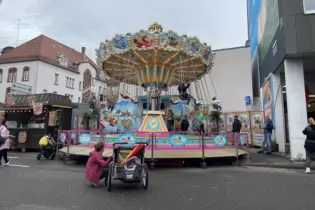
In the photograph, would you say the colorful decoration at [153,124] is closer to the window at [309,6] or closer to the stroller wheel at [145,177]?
the stroller wheel at [145,177]

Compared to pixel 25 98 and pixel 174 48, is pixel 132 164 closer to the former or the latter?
pixel 174 48

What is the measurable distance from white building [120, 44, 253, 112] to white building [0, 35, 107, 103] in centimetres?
1468

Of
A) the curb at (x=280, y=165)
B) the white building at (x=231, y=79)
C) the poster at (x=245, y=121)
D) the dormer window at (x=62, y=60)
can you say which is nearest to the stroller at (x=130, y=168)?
the curb at (x=280, y=165)

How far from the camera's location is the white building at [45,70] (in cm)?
3572

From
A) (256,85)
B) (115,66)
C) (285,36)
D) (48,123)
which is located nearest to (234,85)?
(256,85)

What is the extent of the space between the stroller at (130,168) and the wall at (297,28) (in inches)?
328

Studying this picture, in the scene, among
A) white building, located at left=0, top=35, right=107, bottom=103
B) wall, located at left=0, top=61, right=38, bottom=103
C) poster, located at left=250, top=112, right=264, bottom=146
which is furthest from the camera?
white building, located at left=0, top=35, right=107, bottom=103

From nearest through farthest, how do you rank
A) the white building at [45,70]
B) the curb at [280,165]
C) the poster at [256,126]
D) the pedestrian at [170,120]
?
the curb at [280,165] < the poster at [256,126] < the pedestrian at [170,120] < the white building at [45,70]

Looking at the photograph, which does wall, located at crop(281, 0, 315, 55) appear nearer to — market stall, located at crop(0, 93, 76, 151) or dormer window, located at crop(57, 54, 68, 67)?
market stall, located at crop(0, 93, 76, 151)

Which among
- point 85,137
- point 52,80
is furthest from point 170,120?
point 52,80

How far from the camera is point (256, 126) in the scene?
17359mm

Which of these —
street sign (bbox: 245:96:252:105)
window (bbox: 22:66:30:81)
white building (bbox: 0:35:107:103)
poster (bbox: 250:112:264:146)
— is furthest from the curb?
window (bbox: 22:66:30:81)

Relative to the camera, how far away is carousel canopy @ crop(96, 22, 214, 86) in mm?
13305

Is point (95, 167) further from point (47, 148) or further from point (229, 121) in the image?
point (229, 121)
